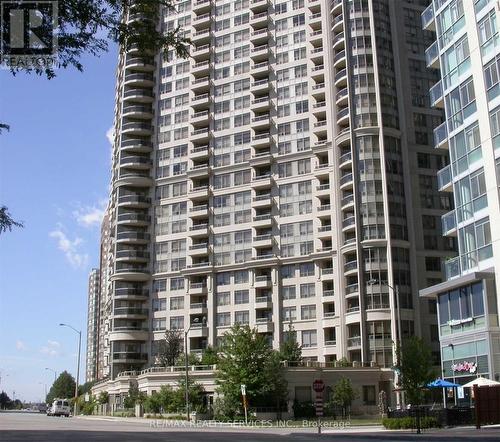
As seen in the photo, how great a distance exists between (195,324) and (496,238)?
206ft

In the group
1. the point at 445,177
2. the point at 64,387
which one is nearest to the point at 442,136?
the point at 445,177

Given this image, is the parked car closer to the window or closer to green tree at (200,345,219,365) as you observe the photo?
green tree at (200,345,219,365)

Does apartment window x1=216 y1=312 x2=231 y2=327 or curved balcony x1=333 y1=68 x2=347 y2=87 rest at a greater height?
curved balcony x1=333 y1=68 x2=347 y2=87

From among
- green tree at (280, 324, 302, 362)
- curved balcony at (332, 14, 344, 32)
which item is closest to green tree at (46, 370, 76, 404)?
green tree at (280, 324, 302, 362)

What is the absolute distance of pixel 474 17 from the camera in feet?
146

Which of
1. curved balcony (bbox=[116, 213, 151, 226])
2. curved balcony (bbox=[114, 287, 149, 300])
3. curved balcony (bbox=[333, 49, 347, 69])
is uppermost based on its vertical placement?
curved balcony (bbox=[333, 49, 347, 69])

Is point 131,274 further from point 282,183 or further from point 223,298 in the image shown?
point 282,183

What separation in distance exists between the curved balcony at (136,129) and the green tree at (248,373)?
54497mm

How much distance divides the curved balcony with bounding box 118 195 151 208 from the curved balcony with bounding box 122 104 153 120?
13768 mm

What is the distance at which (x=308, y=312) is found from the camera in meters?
89.8

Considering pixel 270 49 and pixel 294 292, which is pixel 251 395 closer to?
pixel 294 292

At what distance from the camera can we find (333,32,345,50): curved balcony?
92.9m

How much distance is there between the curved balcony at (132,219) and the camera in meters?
105

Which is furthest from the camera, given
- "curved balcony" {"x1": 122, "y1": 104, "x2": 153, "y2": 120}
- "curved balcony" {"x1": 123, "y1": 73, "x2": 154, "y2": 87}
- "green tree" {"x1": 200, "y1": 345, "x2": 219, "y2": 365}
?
"curved balcony" {"x1": 123, "y1": 73, "x2": 154, "y2": 87}
